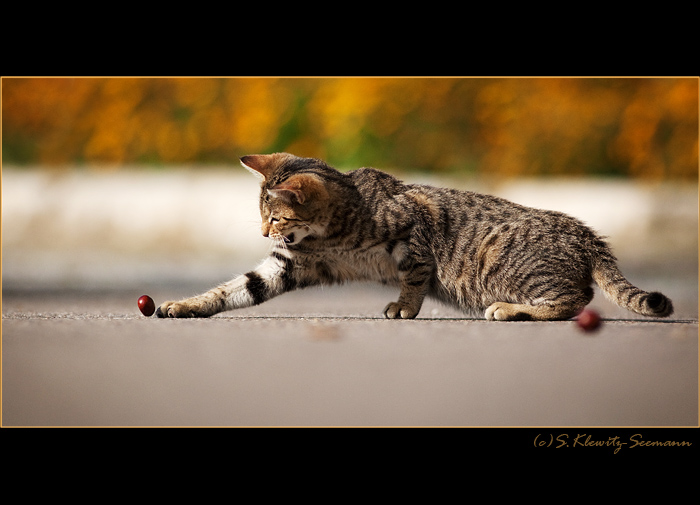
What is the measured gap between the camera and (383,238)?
156 inches

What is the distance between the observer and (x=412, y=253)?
395 centimetres

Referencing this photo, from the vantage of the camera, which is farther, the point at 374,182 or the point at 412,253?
the point at 374,182

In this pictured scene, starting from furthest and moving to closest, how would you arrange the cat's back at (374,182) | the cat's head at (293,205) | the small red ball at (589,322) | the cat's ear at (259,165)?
1. the cat's back at (374,182)
2. the cat's ear at (259,165)
3. the cat's head at (293,205)
4. the small red ball at (589,322)

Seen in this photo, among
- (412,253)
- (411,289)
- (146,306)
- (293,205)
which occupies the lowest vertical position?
(146,306)

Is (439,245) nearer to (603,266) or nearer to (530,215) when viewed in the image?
(530,215)

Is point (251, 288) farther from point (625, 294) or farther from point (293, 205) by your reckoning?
point (625, 294)

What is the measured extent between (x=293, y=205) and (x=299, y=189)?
11 centimetres

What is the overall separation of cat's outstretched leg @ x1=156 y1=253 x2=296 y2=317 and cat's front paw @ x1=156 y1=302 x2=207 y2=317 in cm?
4

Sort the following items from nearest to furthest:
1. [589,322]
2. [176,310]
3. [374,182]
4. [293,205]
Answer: [589,322] → [176,310] → [293,205] → [374,182]

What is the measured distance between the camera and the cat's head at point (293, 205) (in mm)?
3822

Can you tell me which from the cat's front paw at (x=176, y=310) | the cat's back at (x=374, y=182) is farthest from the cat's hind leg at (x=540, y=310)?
the cat's front paw at (x=176, y=310)

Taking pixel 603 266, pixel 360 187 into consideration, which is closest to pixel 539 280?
pixel 603 266

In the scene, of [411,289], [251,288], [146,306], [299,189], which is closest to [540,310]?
[411,289]

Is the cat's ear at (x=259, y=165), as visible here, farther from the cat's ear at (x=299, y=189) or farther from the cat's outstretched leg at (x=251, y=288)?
the cat's outstretched leg at (x=251, y=288)
